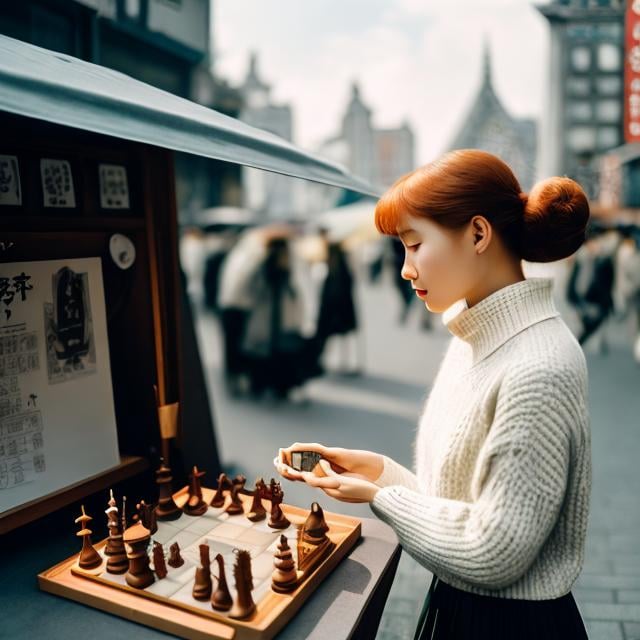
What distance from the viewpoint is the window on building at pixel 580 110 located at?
1048cm

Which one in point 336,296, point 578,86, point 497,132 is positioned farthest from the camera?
point 497,132

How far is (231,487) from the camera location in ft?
6.12

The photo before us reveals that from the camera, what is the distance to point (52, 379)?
1.83 m

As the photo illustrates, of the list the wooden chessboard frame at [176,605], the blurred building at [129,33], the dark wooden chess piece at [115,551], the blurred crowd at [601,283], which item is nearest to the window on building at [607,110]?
the blurred crowd at [601,283]

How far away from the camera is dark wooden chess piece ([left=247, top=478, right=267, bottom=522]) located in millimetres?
1756

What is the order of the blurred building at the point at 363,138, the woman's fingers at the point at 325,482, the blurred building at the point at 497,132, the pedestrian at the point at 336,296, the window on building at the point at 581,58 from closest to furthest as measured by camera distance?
the woman's fingers at the point at 325,482 → the window on building at the point at 581,58 → the pedestrian at the point at 336,296 → the blurred building at the point at 497,132 → the blurred building at the point at 363,138

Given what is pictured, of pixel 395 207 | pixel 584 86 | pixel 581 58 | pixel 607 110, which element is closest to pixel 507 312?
pixel 395 207

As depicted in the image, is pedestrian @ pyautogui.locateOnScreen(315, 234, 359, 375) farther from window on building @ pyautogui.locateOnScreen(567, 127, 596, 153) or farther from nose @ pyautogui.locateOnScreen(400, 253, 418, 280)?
nose @ pyautogui.locateOnScreen(400, 253, 418, 280)

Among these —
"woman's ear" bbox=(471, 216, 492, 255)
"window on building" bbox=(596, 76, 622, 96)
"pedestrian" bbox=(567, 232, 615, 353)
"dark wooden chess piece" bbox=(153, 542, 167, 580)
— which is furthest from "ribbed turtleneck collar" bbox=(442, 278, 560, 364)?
"window on building" bbox=(596, 76, 622, 96)

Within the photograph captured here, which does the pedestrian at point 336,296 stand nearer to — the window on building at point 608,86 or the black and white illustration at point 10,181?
the window on building at point 608,86

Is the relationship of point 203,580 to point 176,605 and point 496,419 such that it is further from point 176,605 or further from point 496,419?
point 496,419

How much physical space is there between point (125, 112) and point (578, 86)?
1027 centimetres

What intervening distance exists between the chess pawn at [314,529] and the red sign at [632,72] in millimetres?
3772

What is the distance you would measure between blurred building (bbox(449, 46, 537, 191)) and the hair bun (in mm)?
10623
